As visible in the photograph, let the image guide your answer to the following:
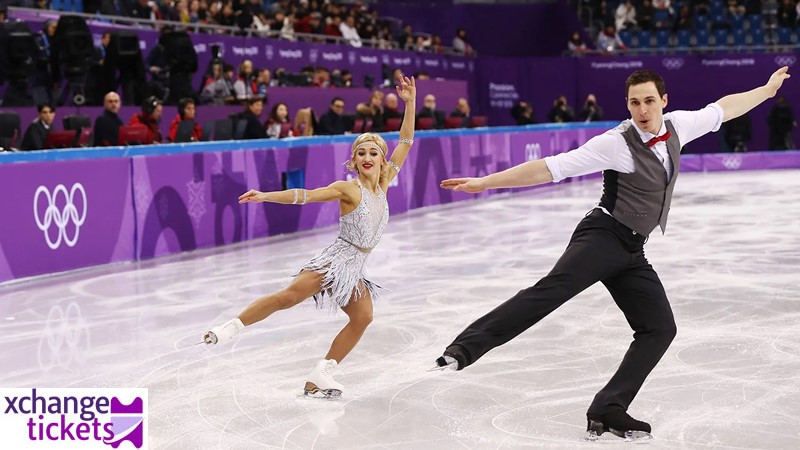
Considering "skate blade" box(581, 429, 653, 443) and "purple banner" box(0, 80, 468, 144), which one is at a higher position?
"purple banner" box(0, 80, 468, 144)

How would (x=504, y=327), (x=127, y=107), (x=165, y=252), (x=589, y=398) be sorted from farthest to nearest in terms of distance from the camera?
(x=127, y=107)
(x=165, y=252)
(x=589, y=398)
(x=504, y=327)

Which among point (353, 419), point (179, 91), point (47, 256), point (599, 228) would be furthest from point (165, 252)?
point (599, 228)

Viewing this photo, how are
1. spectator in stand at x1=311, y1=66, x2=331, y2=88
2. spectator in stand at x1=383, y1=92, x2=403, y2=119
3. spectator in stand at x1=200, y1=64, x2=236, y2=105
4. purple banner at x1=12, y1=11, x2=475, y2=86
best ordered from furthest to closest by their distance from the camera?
spectator in stand at x1=311, y1=66, x2=331, y2=88 < spectator in stand at x1=383, y1=92, x2=403, y2=119 < purple banner at x1=12, y1=11, x2=475, y2=86 < spectator in stand at x1=200, y1=64, x2=236, y2=105

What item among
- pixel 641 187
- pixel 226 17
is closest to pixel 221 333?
pixel 641 187

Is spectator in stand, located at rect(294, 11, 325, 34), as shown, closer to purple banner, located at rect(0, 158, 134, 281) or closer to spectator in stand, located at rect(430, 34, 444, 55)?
spectator in stand, located at rect(430, 34, 444, 55)

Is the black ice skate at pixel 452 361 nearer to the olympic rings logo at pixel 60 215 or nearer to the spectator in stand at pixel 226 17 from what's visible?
the olympic rings logo at pixel 60 215

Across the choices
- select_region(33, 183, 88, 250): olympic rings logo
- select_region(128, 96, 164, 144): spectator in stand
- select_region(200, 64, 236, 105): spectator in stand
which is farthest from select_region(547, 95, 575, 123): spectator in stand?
select_region(33, 183, 88, 250): olympic rings logo

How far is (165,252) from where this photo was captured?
12.8 m

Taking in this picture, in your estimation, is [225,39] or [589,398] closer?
[589,398]

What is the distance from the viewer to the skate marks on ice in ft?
18.5

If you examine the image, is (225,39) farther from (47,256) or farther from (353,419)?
(353,419)

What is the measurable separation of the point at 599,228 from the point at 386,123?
14.5m

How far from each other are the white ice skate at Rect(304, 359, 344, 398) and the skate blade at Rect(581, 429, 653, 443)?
1477 mm

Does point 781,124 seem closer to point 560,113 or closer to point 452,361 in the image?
point 560,113
